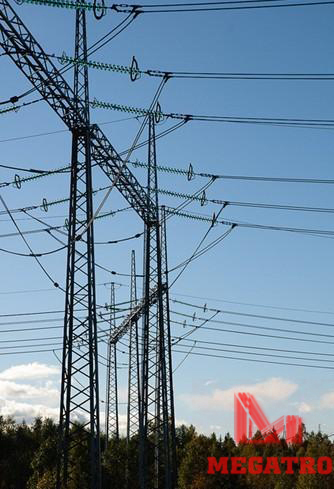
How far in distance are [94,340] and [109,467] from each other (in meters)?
39.2

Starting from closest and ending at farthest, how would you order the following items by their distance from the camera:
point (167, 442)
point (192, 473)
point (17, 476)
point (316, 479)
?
1. point (167, 442)
2. point (316, 479)
3. point (192, 473)
4. point (17, 476)

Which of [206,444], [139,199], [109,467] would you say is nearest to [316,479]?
[109,467]

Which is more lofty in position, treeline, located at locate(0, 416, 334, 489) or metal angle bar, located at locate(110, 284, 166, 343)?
metal angle bar, located at locate(110, 284, 166, 343)

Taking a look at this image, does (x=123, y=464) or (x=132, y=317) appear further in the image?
(x=123, y=464)

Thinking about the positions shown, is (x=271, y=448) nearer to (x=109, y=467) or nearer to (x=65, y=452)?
(x=109, y=467)

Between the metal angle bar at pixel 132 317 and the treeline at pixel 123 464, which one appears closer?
the metal angle bar at pixel 132 317

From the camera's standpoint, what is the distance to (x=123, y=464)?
54.0m

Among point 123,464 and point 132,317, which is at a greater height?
point 132,317

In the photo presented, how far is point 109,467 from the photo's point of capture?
2127 inches

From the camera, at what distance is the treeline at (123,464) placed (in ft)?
152

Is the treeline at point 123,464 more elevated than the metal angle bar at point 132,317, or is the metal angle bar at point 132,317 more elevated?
the metal angle bar at point 132,317

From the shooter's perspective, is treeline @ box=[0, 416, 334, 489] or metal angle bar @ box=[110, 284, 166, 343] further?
treeline @ box=[0, 416, 334, 489]

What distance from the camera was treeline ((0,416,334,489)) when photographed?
46.3 metres

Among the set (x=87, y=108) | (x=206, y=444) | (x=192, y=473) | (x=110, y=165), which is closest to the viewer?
(x=87, y=108)
